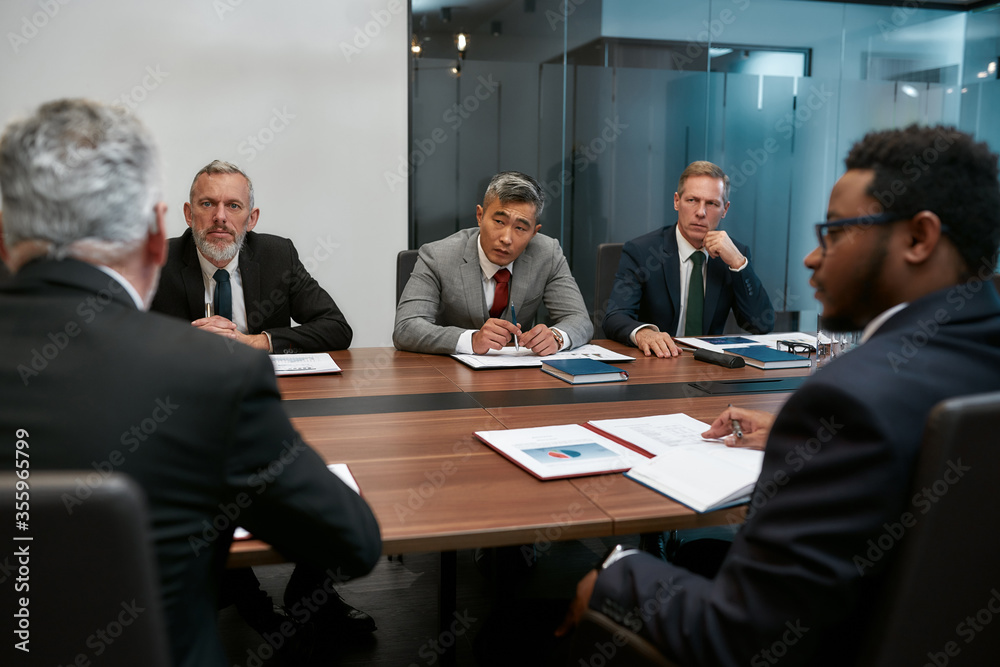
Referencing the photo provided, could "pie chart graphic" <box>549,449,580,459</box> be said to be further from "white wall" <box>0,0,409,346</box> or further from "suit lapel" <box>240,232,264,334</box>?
"white wall" <box>0,0,409,346</box>

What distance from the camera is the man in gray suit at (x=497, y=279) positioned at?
2.81 metres

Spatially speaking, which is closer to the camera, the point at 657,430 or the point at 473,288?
the point at 657,430

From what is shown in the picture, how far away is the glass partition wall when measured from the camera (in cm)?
472

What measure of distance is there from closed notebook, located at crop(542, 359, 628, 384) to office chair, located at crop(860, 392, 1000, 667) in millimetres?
1349

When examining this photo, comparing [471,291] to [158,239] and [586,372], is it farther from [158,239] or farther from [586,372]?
[158,239]

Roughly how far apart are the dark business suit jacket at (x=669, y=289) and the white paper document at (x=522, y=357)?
0.54 metres

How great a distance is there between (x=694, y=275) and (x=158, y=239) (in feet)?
8.58

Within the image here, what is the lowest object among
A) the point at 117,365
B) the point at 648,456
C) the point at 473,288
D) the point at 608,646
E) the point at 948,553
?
the point at 608,646

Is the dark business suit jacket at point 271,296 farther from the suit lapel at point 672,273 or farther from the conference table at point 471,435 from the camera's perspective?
the suit lapel at point 672,273

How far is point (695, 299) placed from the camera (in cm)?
325

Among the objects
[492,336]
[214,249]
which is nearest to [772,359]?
[492,336]

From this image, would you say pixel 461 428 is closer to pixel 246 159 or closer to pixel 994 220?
pixel 994 220

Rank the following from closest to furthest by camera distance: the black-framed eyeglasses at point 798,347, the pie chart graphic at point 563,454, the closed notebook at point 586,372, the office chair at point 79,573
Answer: the office chair at point 79,573 < the pie chart graphic at point 563,454 < the closed notebook at point 586,372 < the black-framed eyeglasses at point 798,347

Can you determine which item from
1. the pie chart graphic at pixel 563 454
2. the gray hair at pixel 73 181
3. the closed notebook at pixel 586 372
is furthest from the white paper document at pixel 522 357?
the gray hair at pixel 73 181
